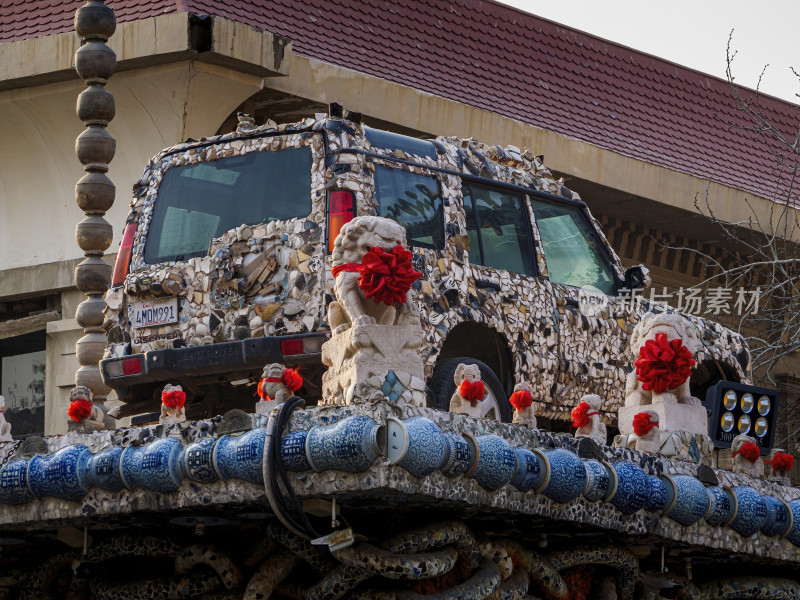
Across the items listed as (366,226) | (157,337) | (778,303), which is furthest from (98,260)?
(778,303)

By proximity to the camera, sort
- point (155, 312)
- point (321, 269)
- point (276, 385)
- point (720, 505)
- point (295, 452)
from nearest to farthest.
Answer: point (295, 452) → point (276, 385) → point (720, 505) → point (321, 269) → point (155, 312)

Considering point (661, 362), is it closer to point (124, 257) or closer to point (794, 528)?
point (794, 528)

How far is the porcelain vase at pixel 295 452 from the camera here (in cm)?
948

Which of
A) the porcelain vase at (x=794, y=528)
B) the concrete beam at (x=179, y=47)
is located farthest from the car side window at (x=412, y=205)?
the concrete beam at (x=179, y=47)

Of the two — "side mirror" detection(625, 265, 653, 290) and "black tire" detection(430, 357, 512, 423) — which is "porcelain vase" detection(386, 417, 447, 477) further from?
"side mirror" detection(625, 265, 653, 290)

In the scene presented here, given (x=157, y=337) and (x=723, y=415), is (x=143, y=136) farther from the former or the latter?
(x=723, y=415)

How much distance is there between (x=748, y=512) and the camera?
12016 millimetres

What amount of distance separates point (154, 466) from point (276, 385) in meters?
1.06

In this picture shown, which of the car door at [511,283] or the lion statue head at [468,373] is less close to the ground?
the car door at [511,283]

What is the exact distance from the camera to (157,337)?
13.0 m

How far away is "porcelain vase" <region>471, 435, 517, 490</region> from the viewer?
9.80 meters

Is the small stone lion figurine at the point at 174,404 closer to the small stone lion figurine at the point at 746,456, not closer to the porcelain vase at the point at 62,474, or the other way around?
the porcelain vase at the point at 62,474

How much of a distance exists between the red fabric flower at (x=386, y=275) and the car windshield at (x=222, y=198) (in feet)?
8.23

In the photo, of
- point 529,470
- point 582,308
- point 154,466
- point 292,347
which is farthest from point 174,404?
point 582,308
